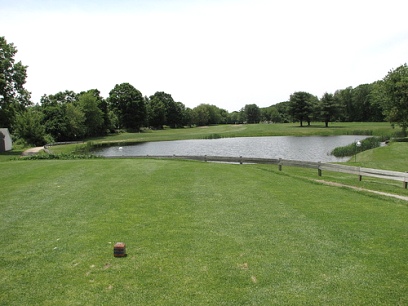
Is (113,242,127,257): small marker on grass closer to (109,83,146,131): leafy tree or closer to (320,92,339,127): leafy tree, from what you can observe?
(109,83,146,131): leafy tree

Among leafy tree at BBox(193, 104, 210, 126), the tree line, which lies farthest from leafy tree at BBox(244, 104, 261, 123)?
leafy tree at BBox(193, 104, 210, 126)

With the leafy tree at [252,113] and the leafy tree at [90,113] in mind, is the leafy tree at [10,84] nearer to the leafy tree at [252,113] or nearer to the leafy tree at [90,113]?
the leafy tree at [90,113]

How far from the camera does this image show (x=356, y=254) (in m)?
6.78

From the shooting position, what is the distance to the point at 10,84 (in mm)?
40062

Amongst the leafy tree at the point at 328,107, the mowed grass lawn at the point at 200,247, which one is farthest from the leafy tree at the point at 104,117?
the mowed grass lawn at the point at 200,247

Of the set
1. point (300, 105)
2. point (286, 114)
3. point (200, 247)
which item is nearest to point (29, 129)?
point (200, 247)

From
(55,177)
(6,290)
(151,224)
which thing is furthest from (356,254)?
(55,177)

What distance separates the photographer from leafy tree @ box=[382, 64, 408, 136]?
45.6 m

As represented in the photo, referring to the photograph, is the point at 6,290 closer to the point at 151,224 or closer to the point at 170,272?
the point at 170,272

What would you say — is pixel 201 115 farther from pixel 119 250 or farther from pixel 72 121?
pixel 119 250

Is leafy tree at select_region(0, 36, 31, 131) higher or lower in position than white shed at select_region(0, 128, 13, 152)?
higher

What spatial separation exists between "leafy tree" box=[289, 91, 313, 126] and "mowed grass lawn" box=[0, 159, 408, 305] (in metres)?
95.3

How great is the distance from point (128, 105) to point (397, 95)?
7454 centimetres

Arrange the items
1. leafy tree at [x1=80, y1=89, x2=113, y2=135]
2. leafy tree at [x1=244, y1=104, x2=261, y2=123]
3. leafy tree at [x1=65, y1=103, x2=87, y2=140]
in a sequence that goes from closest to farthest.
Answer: leafy tree at [x1=65, y1=103, x2=87, y2=140]
leafy tree at [x1=80, y1=89, x2=113, y2=135]
leafy tree at [x1=244, y1=104, x2=261, y2=123]
